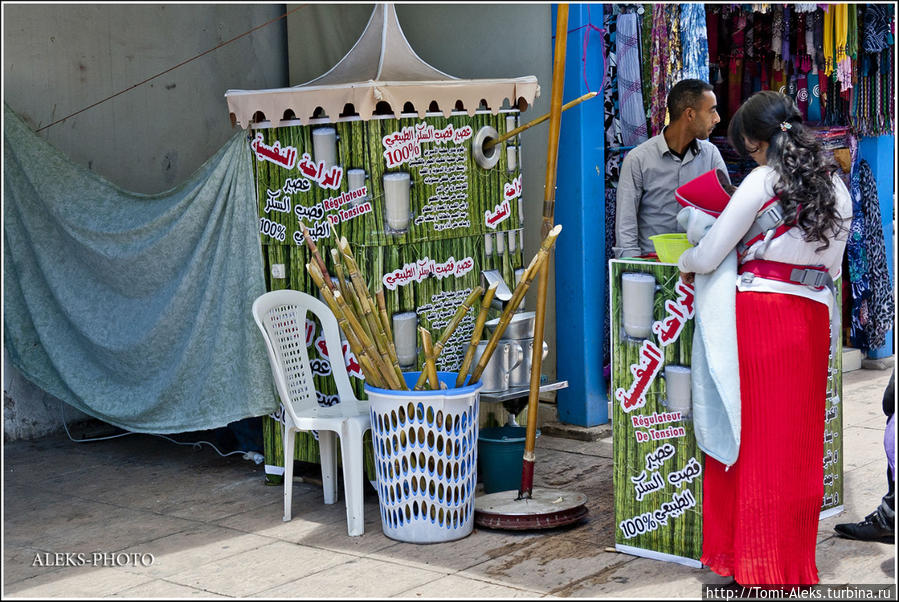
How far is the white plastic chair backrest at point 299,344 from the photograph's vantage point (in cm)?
520

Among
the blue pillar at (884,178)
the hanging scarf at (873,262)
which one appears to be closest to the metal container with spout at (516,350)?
the hanging scarf at (873,262)

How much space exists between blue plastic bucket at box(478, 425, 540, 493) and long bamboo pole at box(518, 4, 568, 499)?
0.33 metres

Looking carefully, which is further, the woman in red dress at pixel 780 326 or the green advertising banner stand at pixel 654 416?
the green advertising banner stand at pixel 654 416

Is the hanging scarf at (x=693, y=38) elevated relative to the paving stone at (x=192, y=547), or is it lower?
elevated

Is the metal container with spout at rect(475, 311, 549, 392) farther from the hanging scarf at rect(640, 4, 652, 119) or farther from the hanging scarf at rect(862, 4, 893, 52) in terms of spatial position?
the hanging scarf at rect(862, 4, 893, 52)

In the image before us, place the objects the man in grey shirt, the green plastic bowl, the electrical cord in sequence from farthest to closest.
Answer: the electrical cord, the man in grey shirt, the green plastic bowl

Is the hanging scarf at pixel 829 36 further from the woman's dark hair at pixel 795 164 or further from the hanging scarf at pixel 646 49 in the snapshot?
the woman's dark hair at pixel 795 164

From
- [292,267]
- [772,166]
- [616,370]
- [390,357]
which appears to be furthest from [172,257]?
[772,166]

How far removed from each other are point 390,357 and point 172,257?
162 cm

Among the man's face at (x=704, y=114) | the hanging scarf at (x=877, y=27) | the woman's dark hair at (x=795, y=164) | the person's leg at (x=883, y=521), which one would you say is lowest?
the person's leg at (x=883, y=521)

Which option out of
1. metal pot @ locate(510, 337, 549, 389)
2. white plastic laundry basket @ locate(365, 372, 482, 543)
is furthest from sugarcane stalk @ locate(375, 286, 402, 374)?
metal pot @ locate(510, 337, 549, 389)

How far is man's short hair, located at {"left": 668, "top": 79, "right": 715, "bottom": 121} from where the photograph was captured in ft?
17.4

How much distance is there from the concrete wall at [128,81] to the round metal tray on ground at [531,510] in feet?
9.77

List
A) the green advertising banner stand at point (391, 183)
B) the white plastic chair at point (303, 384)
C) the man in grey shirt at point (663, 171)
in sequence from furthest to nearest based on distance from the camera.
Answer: the man in grey shirt at point (663, 171)
the green advertising banner stand at point (391, 183)
the white plastic chair at point (303, 384)
